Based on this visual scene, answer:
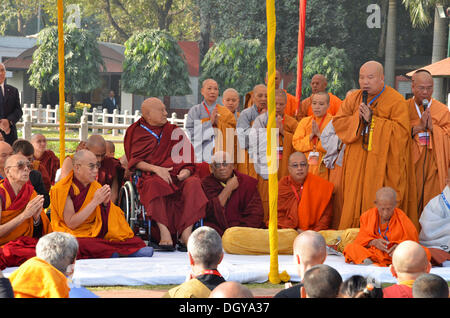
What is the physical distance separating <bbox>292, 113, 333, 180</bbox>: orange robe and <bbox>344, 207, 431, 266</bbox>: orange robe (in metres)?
1.52


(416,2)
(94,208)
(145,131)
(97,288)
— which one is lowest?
(97,288)

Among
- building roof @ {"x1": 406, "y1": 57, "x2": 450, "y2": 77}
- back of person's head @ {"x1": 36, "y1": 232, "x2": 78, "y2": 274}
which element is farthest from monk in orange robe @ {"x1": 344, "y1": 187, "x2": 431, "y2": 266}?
building roof @ {"x1": 406, "y1": 57, "x2": 450, "y2": 77}

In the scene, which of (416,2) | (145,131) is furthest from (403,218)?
(416,2)

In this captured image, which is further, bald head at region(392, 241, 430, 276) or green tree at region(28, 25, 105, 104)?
green tree at region(28, 25, 105, 104)

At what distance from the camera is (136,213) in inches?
300

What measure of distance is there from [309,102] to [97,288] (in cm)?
496

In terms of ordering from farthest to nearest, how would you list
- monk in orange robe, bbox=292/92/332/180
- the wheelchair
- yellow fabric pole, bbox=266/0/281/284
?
1. monk in orange robe, bbox=292/92/332/180
2. the wheelchair
3. yellow fabric pole, bbox=266/0/281/284

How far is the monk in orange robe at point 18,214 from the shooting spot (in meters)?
6.30

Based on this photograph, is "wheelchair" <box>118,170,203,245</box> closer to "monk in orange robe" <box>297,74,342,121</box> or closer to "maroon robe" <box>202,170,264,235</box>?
"maroon robe" <box>202,170,264,235</box>

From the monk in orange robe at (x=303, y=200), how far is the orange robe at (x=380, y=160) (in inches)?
8.1

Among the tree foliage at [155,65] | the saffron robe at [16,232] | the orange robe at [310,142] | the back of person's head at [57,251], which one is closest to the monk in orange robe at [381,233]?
the orange robe at [310,142]

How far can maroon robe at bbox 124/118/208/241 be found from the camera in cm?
748

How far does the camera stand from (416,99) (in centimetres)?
792
